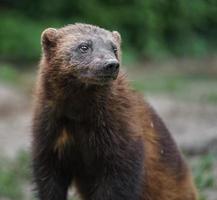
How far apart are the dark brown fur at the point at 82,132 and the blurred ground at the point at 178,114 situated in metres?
1.68

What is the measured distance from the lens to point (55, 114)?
615cm


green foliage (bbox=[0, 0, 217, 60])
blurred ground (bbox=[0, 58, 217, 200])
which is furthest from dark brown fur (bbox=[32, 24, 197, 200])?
green foliage (bbox=[0, 0, 217, 60])

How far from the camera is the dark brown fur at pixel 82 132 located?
6121 mm

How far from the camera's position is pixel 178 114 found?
11.2m

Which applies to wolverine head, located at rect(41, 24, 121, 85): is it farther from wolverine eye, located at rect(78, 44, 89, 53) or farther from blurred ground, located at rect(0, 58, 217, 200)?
blurred ground, located at rect(0, 58, 217, 200)

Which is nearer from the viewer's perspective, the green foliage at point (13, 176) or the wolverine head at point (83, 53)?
the wolverine head at point (83, 53)

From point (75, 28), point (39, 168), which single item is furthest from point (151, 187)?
point (75, 28)

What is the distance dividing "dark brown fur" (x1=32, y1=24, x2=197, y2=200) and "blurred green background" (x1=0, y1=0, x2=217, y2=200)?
150 inches

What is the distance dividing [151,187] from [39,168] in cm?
87

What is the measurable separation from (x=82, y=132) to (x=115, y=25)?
31.7ft

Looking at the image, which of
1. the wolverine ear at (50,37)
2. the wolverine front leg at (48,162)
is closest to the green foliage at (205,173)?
the wolverine front leg at (48,162)

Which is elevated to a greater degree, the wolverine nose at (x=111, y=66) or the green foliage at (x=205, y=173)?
the wolverine nose at (x=111, y=66)

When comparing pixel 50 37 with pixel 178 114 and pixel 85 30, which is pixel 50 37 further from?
pixel 178 114

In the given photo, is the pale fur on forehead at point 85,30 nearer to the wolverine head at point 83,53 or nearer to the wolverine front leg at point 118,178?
the wolverine head at point 83,53
